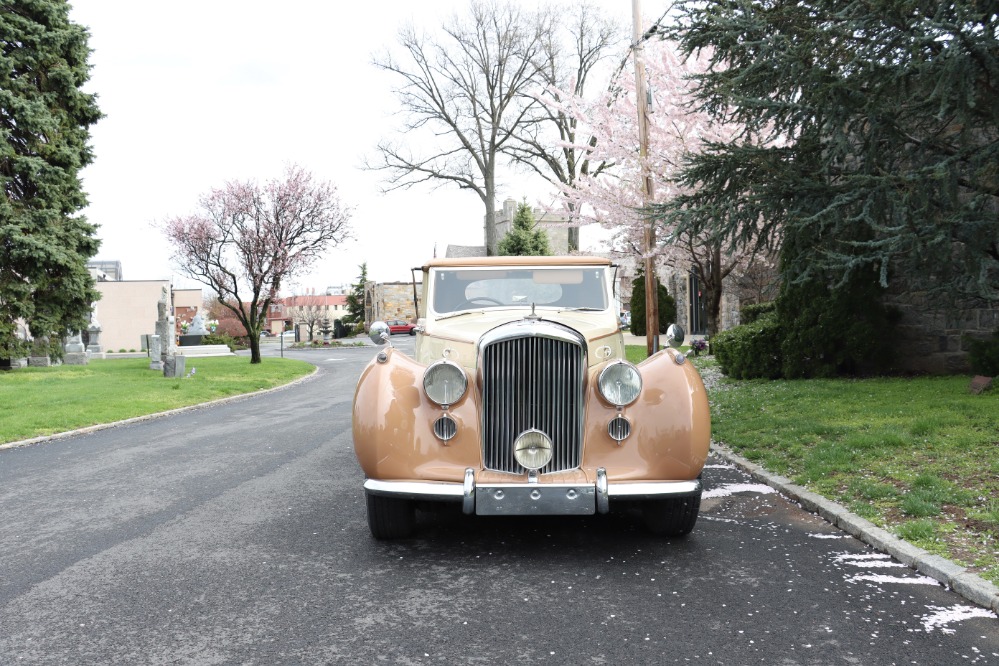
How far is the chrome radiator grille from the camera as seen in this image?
477 centimetres

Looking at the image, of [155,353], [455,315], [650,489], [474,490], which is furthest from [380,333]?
[155,353]

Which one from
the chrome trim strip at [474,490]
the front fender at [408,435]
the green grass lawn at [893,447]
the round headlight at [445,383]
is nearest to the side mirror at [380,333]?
the front fender at [408,435]

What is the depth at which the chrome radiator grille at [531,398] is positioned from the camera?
477cm

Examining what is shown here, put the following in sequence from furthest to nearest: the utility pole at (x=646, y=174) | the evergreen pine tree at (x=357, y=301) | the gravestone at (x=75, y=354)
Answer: the evergreen pine tree at (x=357, y=301), the gravestone at (x=75, y=354), the utility pole at (x=646, y=174)

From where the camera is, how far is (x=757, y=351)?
13344mm

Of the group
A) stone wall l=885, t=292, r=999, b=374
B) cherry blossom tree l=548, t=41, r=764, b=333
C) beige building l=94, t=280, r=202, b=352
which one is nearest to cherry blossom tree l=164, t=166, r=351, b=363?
cherry blossom tree l=548, t=41, r=764, b=333

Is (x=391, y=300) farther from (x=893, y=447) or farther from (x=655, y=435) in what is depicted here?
(x=655, y=435)

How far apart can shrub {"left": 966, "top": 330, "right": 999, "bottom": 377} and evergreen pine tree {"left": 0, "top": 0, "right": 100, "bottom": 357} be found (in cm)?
2325

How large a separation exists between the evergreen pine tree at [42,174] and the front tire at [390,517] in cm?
2128

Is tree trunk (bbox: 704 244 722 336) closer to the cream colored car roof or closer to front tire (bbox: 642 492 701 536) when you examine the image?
the cream colored car roof

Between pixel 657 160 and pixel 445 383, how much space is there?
1372 cm

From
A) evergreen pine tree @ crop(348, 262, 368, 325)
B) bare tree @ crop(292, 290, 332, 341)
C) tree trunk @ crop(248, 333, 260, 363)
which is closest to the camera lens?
tree trunk @ crop(248, 333, 260, 363)

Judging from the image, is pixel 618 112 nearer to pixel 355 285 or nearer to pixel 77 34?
pixel 77 34

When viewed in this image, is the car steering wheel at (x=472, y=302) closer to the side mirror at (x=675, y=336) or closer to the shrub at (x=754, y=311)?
the side mirror at (x=675, y=336)
